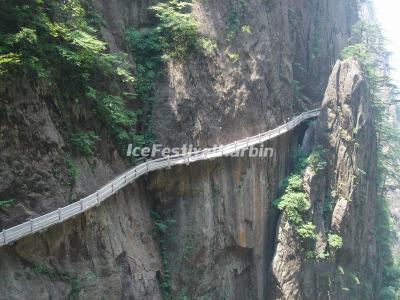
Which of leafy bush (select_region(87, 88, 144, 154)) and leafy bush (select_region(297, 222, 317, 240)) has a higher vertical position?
leafy bush (select_region(87, 88, 144, 154))

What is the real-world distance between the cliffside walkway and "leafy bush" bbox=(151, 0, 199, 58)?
5830mm

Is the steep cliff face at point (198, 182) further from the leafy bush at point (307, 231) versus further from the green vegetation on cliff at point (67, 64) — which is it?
the leafy bush at point (307, 231)

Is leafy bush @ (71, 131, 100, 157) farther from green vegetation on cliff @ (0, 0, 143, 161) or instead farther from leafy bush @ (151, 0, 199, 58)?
leafy bush @ (151, 0, 199, 58)

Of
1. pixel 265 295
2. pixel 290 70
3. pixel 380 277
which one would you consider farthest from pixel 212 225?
pixel 380 277

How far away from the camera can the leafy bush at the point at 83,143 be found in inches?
628

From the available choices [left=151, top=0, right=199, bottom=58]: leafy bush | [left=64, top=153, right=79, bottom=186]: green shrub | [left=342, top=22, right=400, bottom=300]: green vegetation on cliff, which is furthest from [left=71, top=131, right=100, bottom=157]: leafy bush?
[left=342, top=22, right=400, bottom=300]: green vegetation on cliff

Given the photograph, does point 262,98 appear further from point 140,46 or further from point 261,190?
point 140,46

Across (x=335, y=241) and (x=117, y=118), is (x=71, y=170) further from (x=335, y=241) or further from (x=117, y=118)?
(x=335, y=241)

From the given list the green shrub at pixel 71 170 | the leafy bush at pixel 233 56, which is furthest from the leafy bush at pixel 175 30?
the green shrub at pixel 71 170

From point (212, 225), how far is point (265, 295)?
23.9 ft

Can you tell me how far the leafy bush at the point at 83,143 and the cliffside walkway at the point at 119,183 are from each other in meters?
1.57

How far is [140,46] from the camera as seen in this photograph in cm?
2269

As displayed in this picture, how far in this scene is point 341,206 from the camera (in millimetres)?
31234

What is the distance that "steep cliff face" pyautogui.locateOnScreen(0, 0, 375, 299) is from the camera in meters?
13.8
